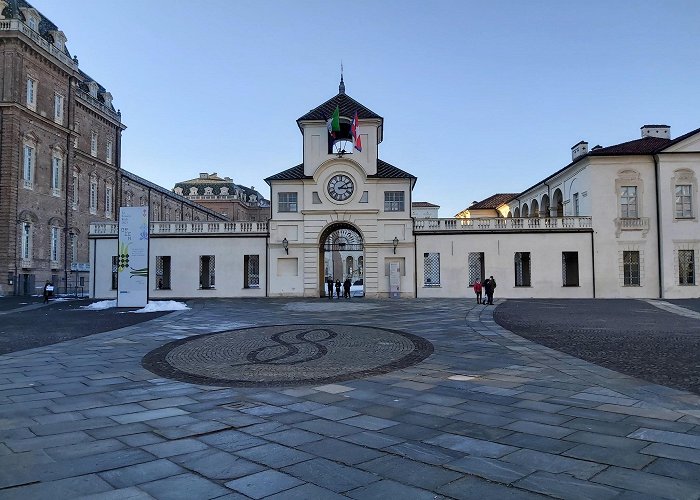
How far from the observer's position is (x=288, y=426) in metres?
5.55

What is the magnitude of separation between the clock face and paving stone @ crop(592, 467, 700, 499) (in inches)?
1141

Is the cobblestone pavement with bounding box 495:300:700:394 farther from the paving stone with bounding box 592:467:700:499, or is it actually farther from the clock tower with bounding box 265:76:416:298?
the clock tower with bounding box 265:76:416:298

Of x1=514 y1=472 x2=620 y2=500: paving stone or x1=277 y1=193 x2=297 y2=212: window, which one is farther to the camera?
x1=277 y1=193 x2=297 y2=212: window

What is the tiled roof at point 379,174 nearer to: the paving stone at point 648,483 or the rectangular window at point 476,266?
the rectangular window at point 476,266

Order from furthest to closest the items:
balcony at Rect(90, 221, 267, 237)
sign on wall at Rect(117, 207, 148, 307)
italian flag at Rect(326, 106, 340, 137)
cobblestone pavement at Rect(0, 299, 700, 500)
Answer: balcony at Rect(90, 221, 267, 237)
italian flag at Rect(326, 106, 340, 137)
sign on wall at Rect(117, 207, 148, 307)
cobblestone pavement at Rect(0, 299, 700, 500)

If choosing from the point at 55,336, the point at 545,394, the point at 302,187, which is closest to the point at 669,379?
the point at 545,394

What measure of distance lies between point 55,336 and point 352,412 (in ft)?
36.8

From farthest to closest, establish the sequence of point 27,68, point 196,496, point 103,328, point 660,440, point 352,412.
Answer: point 27,68, point 103,328, point 352,412, point 660,440, point 196,496

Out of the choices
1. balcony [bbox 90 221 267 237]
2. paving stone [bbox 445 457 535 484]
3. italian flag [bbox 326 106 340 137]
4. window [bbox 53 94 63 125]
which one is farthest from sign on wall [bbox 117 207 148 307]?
window [bbox 53 94 63 125]

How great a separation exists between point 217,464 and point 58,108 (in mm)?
45419

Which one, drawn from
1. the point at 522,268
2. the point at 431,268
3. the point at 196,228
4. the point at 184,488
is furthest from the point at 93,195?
the point at 184,488

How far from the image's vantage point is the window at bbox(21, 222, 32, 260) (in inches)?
1409

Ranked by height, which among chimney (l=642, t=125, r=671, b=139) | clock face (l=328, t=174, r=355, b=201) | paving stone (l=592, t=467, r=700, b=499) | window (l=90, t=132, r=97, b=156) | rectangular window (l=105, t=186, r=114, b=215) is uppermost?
window (l=90, t=132, r=97, b=156)

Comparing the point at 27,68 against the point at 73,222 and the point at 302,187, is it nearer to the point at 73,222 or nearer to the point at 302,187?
the point at 73,222
